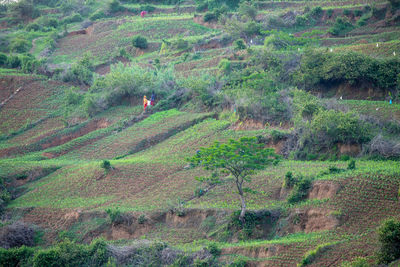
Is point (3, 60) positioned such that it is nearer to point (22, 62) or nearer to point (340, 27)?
point (22, 62)

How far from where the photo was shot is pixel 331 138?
26547mm

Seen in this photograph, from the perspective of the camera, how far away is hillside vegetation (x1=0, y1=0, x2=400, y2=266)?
20.6 m

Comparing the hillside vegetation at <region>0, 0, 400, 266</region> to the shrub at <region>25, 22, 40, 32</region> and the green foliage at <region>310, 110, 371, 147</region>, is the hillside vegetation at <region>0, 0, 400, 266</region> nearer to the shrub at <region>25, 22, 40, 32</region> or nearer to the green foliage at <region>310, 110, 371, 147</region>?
the green foliage at <region>310, 110, 371, 147</region>

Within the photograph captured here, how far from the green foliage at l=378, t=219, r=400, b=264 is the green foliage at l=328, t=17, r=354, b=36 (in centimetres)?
3489

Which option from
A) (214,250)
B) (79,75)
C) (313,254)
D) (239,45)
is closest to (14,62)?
(79,75)

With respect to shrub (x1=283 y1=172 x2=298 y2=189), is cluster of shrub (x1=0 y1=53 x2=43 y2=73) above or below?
below

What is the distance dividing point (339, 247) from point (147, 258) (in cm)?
812

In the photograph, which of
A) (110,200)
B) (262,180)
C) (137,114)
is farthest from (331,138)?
(137,114)

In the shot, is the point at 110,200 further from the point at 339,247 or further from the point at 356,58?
the point at 356,58

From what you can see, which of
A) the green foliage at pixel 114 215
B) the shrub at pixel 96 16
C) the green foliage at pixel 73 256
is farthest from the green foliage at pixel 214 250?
the shrub at pixel 96 16

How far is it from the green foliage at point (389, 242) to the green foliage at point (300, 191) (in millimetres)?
6004

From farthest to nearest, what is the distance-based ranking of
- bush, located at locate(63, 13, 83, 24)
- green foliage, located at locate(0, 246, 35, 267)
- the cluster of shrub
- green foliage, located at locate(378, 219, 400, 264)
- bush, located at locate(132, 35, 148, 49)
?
bush, located at locate(63, 13, 83, 24) → bush, located at locate(132, 35, 148, 49) → the cluster of shrub → green foliage, located at locate(0, 246, 35, 267) → green foliage, located at locate(378, 219, 400, 264)

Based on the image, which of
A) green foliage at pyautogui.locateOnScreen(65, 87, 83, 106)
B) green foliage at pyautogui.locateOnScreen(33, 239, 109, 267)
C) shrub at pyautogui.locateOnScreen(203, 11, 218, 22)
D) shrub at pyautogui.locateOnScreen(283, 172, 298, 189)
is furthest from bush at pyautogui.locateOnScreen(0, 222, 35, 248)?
shrub at pyautogui.locateOnScreen(203, 11, 218, 22)

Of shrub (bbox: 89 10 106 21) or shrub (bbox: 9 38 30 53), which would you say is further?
shrub (bbox: 89 10 106 21)
